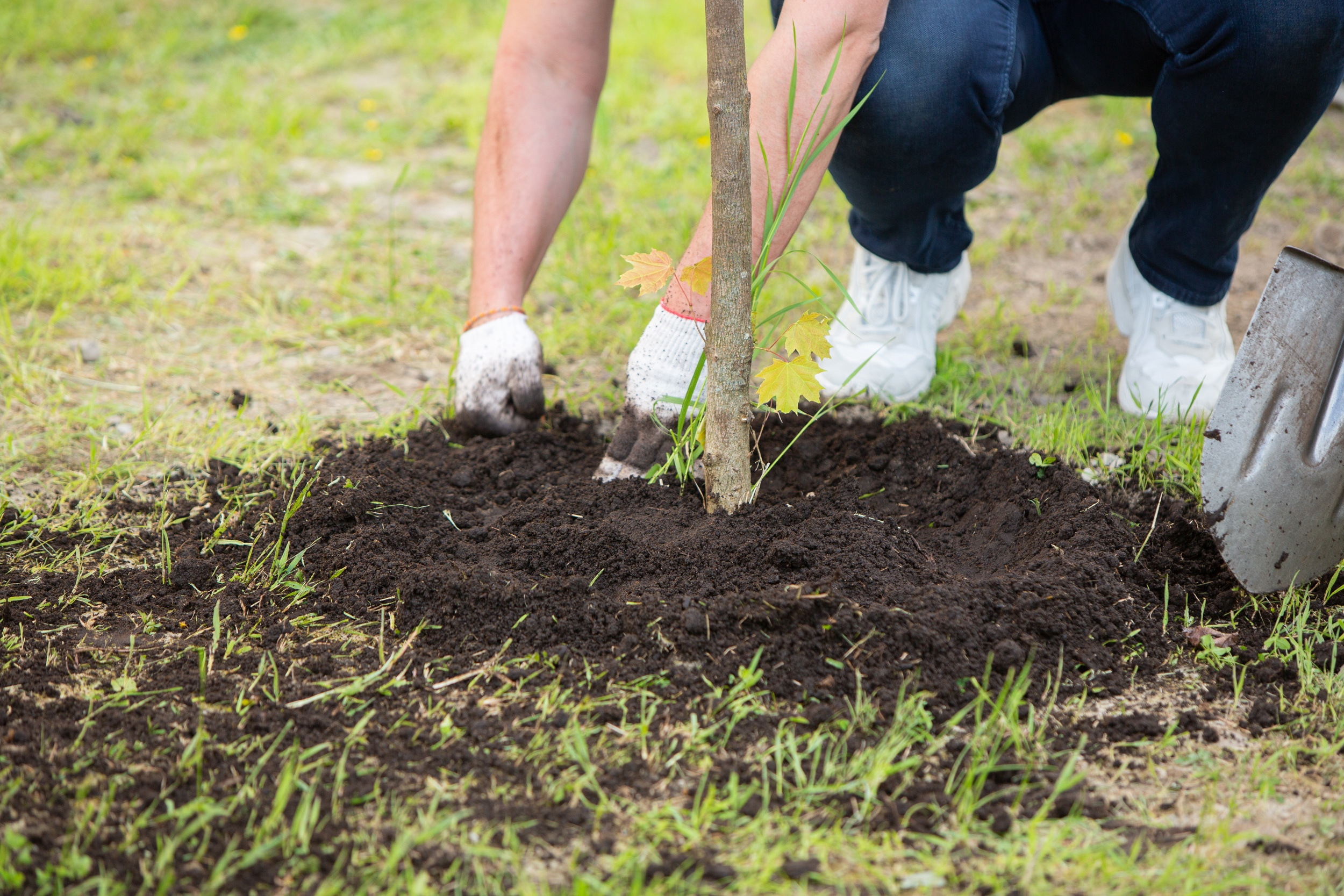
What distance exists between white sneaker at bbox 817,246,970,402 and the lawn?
0.31 feet

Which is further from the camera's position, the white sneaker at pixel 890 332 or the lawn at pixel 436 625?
the white sneaker at pixel 890 332

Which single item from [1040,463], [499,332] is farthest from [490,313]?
[1040,463]

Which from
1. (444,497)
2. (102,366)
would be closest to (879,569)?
(444,497)

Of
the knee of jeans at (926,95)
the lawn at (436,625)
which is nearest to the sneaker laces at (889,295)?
the lawn at (436,625)

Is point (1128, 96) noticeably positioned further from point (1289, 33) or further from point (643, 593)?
point (643, 593)

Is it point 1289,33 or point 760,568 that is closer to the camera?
point 760,568

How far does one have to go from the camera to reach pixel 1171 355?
2184 millimetres

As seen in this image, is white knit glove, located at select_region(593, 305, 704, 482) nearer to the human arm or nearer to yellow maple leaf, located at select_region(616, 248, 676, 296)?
yellow maple leaf, located at select_region(616, 248, 676, 296)

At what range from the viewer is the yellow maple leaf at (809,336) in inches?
60.5

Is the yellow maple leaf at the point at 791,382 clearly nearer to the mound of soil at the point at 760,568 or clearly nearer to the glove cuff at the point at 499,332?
the mound of soil at the point at 760,568

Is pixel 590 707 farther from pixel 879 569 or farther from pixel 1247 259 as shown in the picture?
pixel 1247 259

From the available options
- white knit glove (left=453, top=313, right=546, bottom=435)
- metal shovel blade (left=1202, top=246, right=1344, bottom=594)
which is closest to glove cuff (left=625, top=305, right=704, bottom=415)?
white knit glove (left=453, top=313, right=546, bottom=435)

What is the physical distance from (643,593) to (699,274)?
526mm

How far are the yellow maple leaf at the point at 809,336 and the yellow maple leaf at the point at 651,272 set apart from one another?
0.72ft
